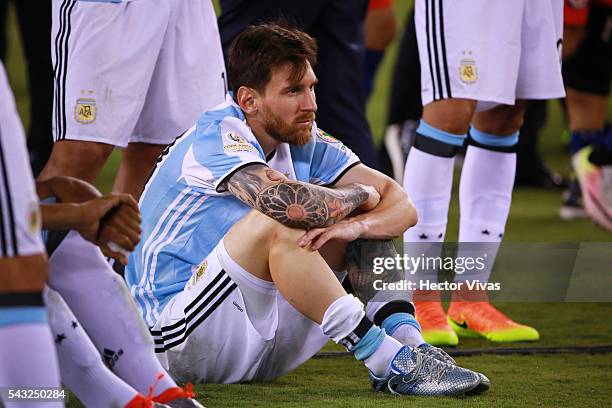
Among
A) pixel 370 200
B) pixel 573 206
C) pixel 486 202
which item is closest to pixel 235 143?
pixel 370 200

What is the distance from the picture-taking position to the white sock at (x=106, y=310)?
2.71 m

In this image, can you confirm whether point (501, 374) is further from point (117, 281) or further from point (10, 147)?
point (10, 147)

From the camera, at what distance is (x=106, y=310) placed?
9.04 feet

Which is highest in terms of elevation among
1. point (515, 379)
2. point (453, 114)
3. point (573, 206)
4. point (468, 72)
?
point (468, 72)

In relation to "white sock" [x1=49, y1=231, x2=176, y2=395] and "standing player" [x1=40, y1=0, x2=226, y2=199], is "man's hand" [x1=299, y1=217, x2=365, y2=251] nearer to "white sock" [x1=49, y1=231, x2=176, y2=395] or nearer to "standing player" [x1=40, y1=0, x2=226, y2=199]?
"white sock" [x1=49, y1=231, x2=176, y2=395]

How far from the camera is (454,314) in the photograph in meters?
4.38

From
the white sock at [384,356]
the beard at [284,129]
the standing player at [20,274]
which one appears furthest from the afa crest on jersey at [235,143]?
the standing player at [20,274]

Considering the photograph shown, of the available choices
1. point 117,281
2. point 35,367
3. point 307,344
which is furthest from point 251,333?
point 35,367

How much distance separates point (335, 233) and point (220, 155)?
397 mm

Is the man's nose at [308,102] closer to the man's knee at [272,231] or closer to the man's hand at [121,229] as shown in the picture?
the man's knee at [272,231]

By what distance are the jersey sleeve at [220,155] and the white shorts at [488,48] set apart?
981mm

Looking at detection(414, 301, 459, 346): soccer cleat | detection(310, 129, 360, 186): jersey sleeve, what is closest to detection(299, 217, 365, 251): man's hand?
detection(310, 129, 360, 186): jersey sleeve

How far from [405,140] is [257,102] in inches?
156

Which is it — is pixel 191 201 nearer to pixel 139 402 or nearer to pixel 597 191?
pixel 139 402
